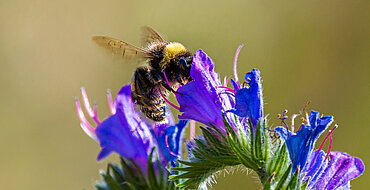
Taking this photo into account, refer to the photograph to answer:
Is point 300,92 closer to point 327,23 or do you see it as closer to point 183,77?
point 327,23

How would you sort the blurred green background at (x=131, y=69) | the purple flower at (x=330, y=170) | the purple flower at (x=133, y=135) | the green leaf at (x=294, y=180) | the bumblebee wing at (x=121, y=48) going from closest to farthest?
the green leaf at (x=294, y=180), the purple flower at (x=330, y=170), the bumblebee wing at (x=121, y=48), the purple flower at (x=133, y=135), the blurred green background at (x=131, y=69)

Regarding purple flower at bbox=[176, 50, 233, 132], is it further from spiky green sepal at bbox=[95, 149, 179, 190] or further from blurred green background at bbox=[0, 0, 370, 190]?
blurred green background at bbox=[0, 0, 370, 190]

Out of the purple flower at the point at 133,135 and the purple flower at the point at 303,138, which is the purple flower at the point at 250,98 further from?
the purple flower at the point at 133,135

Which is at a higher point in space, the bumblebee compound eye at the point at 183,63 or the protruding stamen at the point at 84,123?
the bumblebee compound eye at the point at 183,63

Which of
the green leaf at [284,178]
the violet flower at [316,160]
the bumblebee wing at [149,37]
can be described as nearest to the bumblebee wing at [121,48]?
the bumblebee wing at [149,37]

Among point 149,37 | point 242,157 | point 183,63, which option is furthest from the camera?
point 149,37

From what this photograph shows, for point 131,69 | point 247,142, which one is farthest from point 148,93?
point 131,69

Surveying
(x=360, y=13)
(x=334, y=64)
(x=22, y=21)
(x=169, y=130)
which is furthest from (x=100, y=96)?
(x=169, y=130)

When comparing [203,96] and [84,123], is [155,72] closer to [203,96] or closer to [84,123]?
[203,96]
